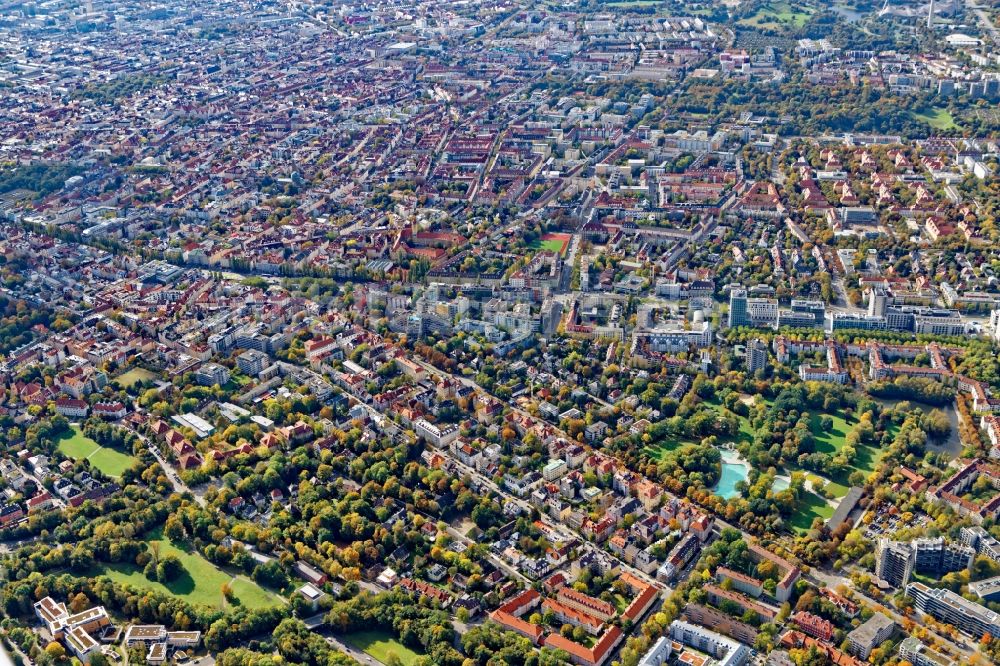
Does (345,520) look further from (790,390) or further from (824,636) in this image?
(790,390)

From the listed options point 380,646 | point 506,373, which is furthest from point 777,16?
point 380,646

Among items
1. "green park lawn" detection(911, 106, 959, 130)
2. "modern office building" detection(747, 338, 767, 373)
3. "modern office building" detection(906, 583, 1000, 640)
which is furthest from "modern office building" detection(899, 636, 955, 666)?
"green park lawn" detection(911, 106, 959, 130)

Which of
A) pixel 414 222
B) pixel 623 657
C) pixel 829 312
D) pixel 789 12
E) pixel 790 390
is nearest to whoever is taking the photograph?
pixel 623 657

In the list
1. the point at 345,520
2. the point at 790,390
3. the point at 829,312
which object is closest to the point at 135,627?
the point at 345,520

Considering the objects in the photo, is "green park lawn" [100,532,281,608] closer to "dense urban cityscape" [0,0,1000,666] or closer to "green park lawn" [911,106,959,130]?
"dense urban cityscape" [0,0,1000,666]

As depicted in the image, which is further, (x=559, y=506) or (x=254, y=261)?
(x=254, y=261)

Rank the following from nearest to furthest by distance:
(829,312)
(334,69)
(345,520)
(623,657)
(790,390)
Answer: (623,657)
(345,520)
(790,390)
(829,312)
(334,69)

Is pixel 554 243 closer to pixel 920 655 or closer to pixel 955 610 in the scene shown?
pixel 955 610
